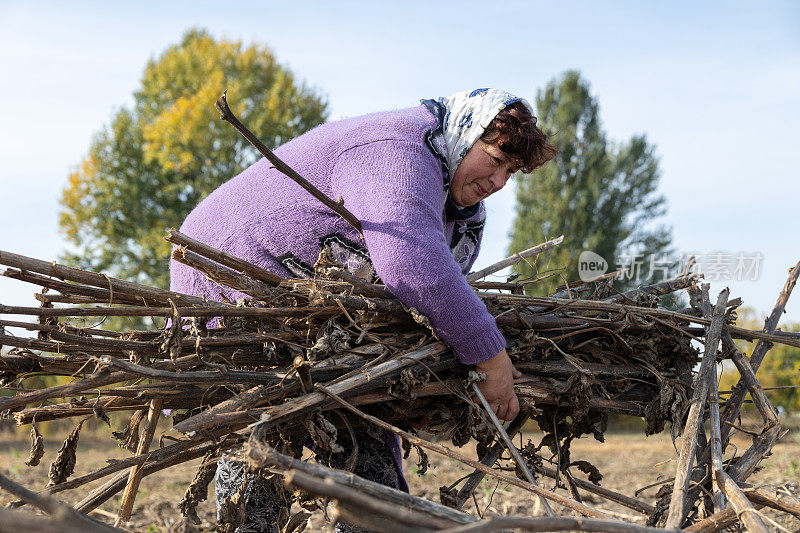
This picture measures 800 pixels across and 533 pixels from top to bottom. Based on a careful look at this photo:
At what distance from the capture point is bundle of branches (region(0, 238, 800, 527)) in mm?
1653

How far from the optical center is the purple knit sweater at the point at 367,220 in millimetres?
1787

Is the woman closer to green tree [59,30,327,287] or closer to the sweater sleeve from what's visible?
the sweater sleeve

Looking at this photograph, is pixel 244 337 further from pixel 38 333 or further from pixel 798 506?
pixel 798 506

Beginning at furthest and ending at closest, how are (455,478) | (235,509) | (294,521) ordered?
(455,478), (294,521), (235,509)

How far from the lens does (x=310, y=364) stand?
60.9 inches

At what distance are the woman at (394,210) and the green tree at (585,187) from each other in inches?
619

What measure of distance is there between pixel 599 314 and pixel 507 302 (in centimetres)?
35

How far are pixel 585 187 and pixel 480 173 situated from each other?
17.4 m

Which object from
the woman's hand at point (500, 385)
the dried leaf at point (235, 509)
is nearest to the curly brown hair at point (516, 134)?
the woman's hand at point (500, 385)

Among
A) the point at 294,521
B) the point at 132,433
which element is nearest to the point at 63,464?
the point at 132,433

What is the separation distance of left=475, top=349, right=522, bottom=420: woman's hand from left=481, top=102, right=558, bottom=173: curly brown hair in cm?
64

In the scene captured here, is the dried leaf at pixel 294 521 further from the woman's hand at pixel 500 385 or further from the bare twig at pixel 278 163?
the bare twig at pixel 278 163

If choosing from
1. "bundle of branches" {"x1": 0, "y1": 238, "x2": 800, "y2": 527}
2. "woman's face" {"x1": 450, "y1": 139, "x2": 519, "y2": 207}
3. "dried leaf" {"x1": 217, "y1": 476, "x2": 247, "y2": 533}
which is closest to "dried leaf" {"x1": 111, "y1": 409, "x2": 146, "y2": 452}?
"bundle of branches" {"x1": 0, "y1": 238, "x2": 800, "y2": 527}

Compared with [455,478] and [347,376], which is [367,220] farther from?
[455,478]
